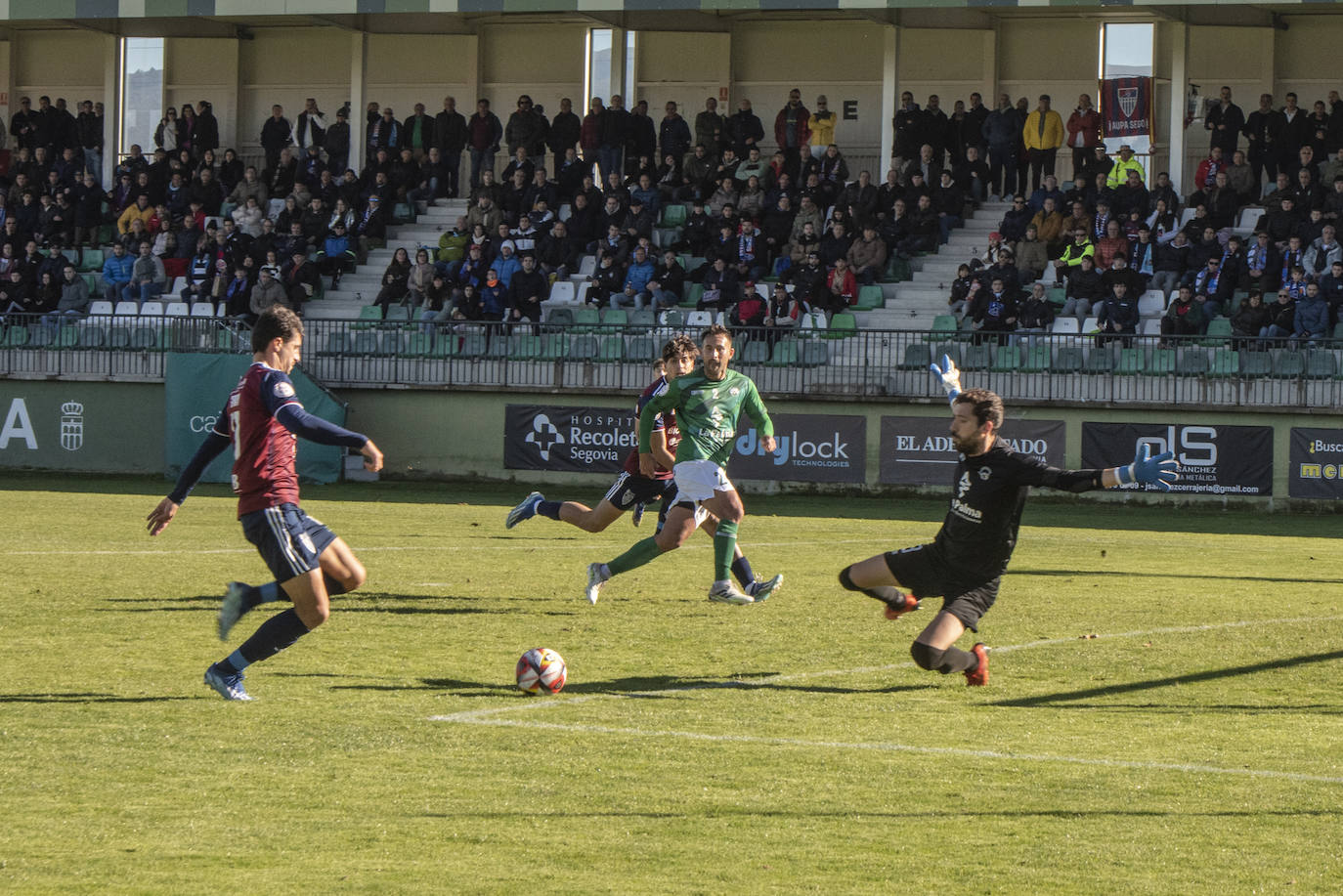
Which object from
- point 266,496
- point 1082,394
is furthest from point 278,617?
point 1082,394

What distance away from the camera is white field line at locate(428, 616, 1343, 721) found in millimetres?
8344

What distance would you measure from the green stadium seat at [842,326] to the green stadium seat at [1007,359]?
225 cm

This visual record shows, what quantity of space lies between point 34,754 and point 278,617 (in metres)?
1.57

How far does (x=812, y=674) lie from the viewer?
9.61 metres

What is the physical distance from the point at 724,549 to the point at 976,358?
597 inches

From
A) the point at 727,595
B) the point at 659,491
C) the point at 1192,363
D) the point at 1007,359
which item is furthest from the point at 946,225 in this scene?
the point at 727,595

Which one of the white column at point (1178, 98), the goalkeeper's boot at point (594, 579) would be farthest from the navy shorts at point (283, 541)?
the white column at point (1178, 98)

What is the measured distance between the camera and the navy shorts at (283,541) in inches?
323

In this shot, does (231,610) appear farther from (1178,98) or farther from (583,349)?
(1178,98)

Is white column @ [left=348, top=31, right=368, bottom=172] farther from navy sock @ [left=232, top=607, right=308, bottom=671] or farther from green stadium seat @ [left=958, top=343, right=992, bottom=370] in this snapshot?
navy sock @ [left=232, top=607, right=308, bottom=671]

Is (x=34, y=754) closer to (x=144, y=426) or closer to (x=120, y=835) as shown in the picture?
(x=120, y=835)

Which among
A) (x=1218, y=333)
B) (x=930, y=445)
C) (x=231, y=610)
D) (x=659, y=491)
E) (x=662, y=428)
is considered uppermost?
(x=1218, y=333)

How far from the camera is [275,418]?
8.02 meters

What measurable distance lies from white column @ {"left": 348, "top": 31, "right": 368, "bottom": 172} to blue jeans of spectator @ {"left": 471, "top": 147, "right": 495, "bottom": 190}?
3.69 metres
